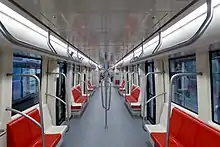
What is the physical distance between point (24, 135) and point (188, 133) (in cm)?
256

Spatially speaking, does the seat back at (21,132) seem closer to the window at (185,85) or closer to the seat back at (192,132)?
the seat back at (192,132)

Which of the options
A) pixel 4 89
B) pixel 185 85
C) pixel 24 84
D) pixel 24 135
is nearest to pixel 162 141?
pixel 185 85

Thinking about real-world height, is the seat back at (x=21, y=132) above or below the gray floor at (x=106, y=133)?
above

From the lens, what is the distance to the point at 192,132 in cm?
314

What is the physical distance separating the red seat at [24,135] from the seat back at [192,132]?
2.17 metres

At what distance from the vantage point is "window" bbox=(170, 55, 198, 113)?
3.85 m

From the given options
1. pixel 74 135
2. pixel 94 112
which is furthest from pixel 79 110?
pixel 74 135

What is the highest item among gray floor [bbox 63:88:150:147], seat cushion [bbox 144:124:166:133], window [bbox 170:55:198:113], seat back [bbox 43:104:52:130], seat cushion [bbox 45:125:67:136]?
window [bbox 170:55:198:113]

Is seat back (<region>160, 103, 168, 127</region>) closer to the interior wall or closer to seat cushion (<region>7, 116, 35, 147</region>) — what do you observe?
seat cushion (<region>7, 116, 35, 147</region>)

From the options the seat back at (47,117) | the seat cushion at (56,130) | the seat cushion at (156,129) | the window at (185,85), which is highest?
the window at (185,85)

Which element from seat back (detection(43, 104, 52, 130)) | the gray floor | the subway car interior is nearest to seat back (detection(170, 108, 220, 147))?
the subway car interior

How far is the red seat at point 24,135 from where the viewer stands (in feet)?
9.61

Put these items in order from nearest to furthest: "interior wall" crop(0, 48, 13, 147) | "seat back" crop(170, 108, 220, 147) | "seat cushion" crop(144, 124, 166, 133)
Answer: "seat back" crop(170, 108, 220, 147) → "interior wall" crop(0, 48, 13, 147) → "seat cushion" crop(144, 124, 166, 133)

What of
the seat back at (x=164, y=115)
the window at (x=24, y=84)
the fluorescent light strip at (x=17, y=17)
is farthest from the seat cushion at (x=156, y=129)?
the fluorescent light strip at (x=17, y=17)
